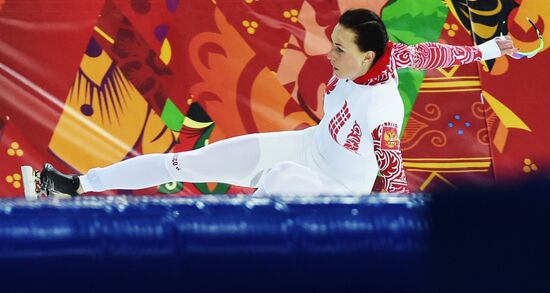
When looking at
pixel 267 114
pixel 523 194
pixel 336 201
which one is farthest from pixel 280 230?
pixel 267 114

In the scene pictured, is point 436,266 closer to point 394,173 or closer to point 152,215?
point 152,215

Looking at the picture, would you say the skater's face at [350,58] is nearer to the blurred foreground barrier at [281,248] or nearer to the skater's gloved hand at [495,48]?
the skater's gloved hand at [495,48]

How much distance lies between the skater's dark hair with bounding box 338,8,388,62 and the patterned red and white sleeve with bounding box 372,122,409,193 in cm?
36

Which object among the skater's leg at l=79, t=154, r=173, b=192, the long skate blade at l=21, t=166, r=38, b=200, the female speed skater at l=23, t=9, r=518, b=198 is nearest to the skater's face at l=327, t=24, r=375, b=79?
the female speed skater at l=23, t=9, r=518, b=198

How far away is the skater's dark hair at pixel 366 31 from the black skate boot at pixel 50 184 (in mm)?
1298

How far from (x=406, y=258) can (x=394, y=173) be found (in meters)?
1.62

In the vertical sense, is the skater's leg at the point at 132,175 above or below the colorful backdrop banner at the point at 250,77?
below

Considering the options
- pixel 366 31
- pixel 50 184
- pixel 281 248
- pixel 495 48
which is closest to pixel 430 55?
pixel 366 31

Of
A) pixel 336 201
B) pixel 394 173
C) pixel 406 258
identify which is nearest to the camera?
pixel 406 258

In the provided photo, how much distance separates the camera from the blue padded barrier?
1.61 metres

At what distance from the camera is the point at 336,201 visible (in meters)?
1.77

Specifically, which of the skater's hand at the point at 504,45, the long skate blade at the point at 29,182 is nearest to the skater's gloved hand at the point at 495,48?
→ the skater's hand at the point at 504,45

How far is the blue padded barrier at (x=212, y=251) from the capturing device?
1612 millimetres

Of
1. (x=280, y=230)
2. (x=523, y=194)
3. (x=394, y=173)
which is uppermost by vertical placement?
(x=523, y=194)
